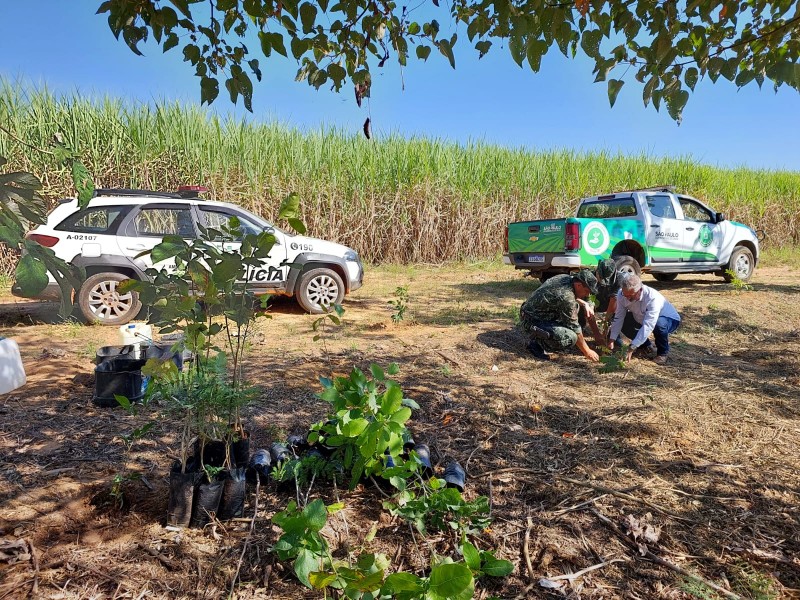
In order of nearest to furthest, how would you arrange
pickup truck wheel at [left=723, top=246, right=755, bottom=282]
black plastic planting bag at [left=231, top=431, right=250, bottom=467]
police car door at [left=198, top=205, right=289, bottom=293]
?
black plastic planting bag at [left=231, top=431, right=250, bottom=467]
police car door at [left=198, top=205, right=289, bottom=293]
pickup truck wheel at [left=723, top=246, right=755, bottom=282]

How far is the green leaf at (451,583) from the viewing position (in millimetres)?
1587

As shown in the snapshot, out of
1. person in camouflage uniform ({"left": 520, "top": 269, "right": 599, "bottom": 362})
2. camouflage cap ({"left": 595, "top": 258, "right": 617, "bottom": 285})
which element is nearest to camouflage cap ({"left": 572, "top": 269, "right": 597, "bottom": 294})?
person in camouflage uniform ({"left": 520, "top": 269, "right": 599, "bottom": 362})

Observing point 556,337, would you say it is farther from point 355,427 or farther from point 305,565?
point 305,565

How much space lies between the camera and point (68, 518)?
247 centimetres

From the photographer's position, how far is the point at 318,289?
8.14m

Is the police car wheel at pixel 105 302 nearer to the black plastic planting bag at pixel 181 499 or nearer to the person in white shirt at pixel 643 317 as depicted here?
the black plastic planting bag at pixel 181 499

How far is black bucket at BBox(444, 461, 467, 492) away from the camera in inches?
107

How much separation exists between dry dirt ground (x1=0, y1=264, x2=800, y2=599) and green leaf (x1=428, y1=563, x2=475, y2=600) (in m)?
0.61

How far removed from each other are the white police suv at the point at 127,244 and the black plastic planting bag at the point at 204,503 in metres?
4.01

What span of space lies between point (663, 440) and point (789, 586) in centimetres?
139

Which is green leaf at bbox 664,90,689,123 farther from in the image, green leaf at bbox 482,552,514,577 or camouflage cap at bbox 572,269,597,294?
camouflage cap at bbox 572,269,597,294

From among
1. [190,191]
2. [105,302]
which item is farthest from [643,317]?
[105,302]

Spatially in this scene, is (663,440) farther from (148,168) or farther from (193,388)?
(148,168)

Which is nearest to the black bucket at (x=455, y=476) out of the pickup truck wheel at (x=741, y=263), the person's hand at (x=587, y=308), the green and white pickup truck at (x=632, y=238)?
the person's hand at (x=587, y=308)
